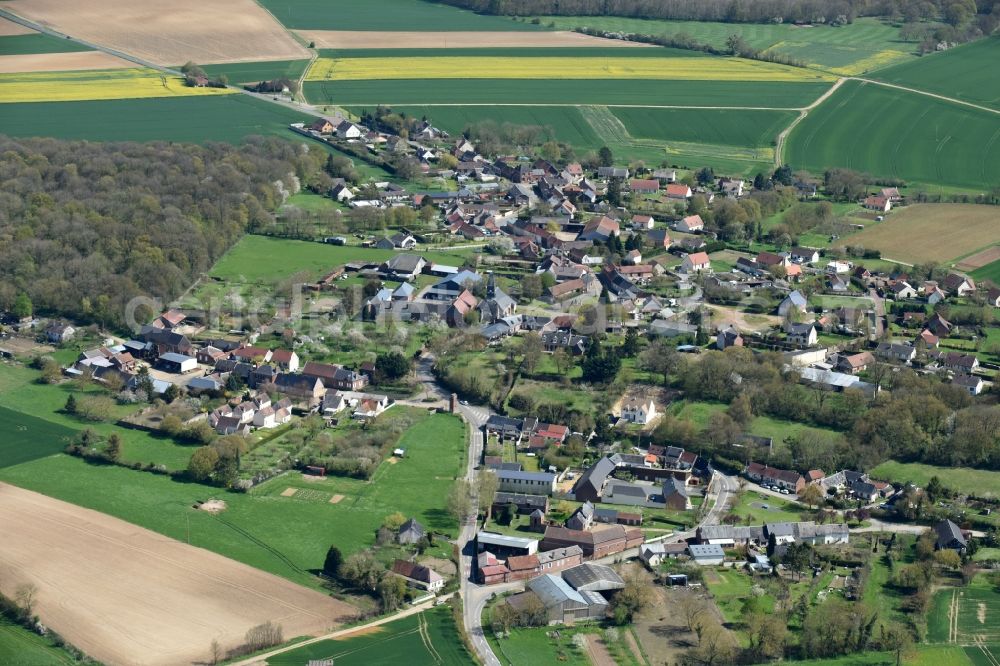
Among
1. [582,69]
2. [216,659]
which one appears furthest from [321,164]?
[216,659]

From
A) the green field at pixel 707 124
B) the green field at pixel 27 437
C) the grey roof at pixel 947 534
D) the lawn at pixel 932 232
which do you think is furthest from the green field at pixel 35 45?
the grey roof at pixel 947 534

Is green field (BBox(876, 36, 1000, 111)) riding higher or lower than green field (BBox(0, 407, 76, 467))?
higher

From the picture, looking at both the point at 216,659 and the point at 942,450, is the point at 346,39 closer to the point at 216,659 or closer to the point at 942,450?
the point at 942,450

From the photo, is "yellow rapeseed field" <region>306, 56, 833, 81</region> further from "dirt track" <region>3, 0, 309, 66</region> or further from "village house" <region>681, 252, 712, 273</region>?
"village house" <region>681, 252, 712, 273</region>

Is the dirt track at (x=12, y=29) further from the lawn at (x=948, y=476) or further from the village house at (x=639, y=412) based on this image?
the lawn at (x=948, y=476)

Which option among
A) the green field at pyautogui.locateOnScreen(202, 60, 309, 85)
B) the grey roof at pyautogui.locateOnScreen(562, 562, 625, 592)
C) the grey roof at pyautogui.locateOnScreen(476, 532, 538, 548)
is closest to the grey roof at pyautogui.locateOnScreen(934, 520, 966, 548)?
the grey roof at pyautogui.locateOnScreen(562, 562, 625, 592)

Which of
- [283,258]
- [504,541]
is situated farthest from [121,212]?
[504,541]

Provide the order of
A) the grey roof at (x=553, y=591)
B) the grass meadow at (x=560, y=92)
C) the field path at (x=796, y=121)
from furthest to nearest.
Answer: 1. the grass meadow at (x=560, y=92)
2. the field path at (x=796, y=121)
3. the grey roof at (x=553, y=591)
